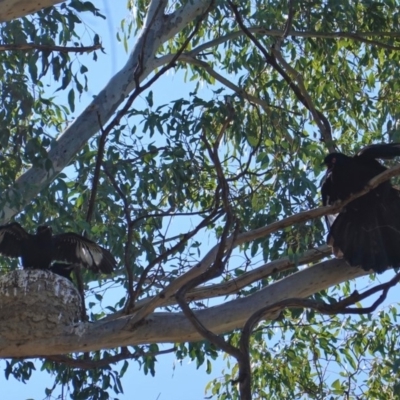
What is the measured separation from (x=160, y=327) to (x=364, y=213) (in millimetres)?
1790

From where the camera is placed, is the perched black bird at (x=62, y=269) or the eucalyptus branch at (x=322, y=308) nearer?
the eucalyptus branch at (x=322, y=308)

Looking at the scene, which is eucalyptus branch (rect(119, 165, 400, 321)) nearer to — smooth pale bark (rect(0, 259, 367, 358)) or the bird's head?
A: smooth pale bark (rect(0, 259, 367, 358))

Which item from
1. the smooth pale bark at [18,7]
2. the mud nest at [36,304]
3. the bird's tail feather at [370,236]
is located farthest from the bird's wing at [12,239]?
the bird's tail feather at [370,236]

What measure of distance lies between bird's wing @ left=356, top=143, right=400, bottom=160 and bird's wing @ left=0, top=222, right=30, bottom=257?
2614 mm

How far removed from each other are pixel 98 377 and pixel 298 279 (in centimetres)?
214

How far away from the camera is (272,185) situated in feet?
26.2

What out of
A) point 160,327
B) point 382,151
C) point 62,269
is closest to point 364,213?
point 382,151

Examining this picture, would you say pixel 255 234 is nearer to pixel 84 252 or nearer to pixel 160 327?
pixel 160 327

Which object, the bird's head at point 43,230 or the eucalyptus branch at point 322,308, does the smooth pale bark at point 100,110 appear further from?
the eucalyptus branch at point 322,308

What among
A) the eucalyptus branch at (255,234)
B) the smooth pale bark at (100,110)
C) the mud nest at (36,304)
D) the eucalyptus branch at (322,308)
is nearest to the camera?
the eucalyptus branch at (322,308)

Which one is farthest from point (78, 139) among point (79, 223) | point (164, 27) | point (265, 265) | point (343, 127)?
point (343, 127)

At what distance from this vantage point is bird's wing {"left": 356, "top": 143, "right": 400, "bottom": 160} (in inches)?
267

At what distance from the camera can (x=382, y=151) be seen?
6.93 meters

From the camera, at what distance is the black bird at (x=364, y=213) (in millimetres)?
6703
